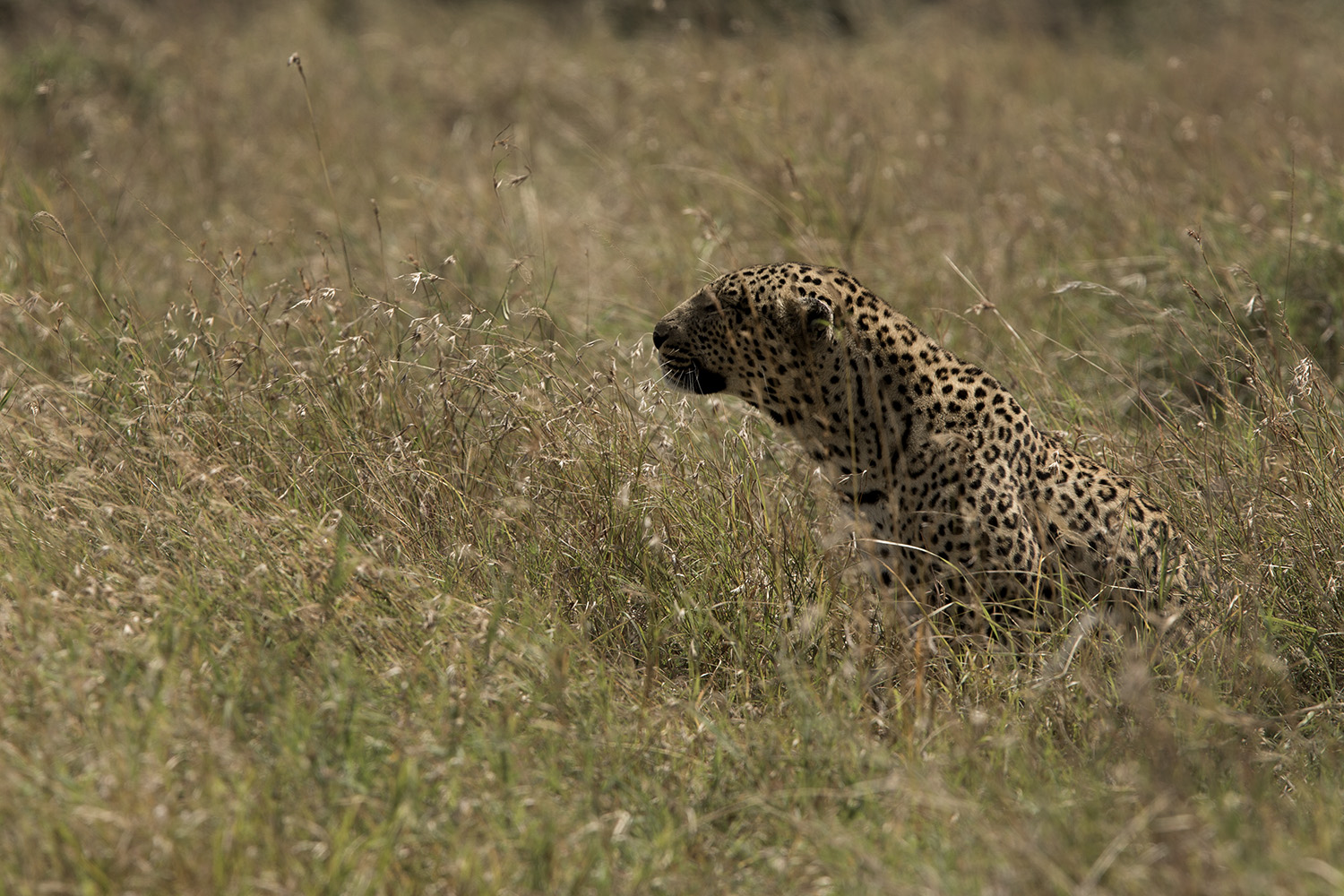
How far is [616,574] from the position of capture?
416 centimetres

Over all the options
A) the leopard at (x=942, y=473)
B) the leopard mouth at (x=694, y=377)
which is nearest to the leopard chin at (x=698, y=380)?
the leopard mouth at (x=694, y=377)

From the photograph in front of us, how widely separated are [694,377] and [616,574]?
0.78 m

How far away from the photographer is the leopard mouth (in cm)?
452

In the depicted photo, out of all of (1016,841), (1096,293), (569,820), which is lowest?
(569,820)

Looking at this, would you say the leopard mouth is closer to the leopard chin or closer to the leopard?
the leopard chin

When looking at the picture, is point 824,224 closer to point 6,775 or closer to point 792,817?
point 792,817

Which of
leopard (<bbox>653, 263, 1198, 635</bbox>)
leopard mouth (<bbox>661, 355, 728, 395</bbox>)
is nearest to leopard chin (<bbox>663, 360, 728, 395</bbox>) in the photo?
leopard mouth (<bbox>661, 355, 728, 395</bbox>)

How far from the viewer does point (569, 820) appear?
3.09 meters

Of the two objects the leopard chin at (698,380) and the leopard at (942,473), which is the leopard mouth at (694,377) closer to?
the leopard chin at (698,380)

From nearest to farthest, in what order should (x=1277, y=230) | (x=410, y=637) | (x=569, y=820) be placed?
1. (x=569, y=820)
2. (x=410, y=637)
3. (x=1277, y=230)

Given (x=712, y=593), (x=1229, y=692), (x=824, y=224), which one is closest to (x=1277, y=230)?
(x=824, y=224)

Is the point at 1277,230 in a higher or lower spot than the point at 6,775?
higher

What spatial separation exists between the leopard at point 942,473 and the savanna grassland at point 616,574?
16 centimetres

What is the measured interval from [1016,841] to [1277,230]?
4611mm
